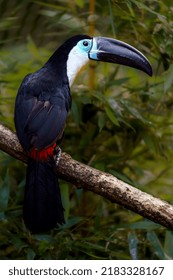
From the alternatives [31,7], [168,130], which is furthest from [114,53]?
[31,7]

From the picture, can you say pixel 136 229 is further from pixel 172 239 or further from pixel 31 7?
pixel 31 7

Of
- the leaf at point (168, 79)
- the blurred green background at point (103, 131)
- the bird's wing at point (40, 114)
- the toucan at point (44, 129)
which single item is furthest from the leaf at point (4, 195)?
the leaf at point (168, 79)

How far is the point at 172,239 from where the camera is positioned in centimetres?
313

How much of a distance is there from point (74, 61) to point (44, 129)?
0.51 metres

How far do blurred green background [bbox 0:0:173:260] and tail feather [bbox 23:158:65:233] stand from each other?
0.56 feet

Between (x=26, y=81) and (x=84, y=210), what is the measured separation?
76 cm

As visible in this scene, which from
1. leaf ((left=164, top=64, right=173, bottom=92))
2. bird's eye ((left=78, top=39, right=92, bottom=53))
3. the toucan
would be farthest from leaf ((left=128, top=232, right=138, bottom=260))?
bird's eye ((left=78, top=39, right=92, bottom=53))

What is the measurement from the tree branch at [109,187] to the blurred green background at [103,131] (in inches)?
9.8

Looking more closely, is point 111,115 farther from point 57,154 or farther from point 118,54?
point 57,154

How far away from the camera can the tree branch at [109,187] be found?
2.67 meters

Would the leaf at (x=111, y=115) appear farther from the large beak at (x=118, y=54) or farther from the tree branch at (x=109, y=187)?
the tree branch at (x=109, y=187)

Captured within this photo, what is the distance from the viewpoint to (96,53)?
3.37m

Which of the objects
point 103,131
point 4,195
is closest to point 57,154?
point 4,195

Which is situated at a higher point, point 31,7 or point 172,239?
point 31,7
